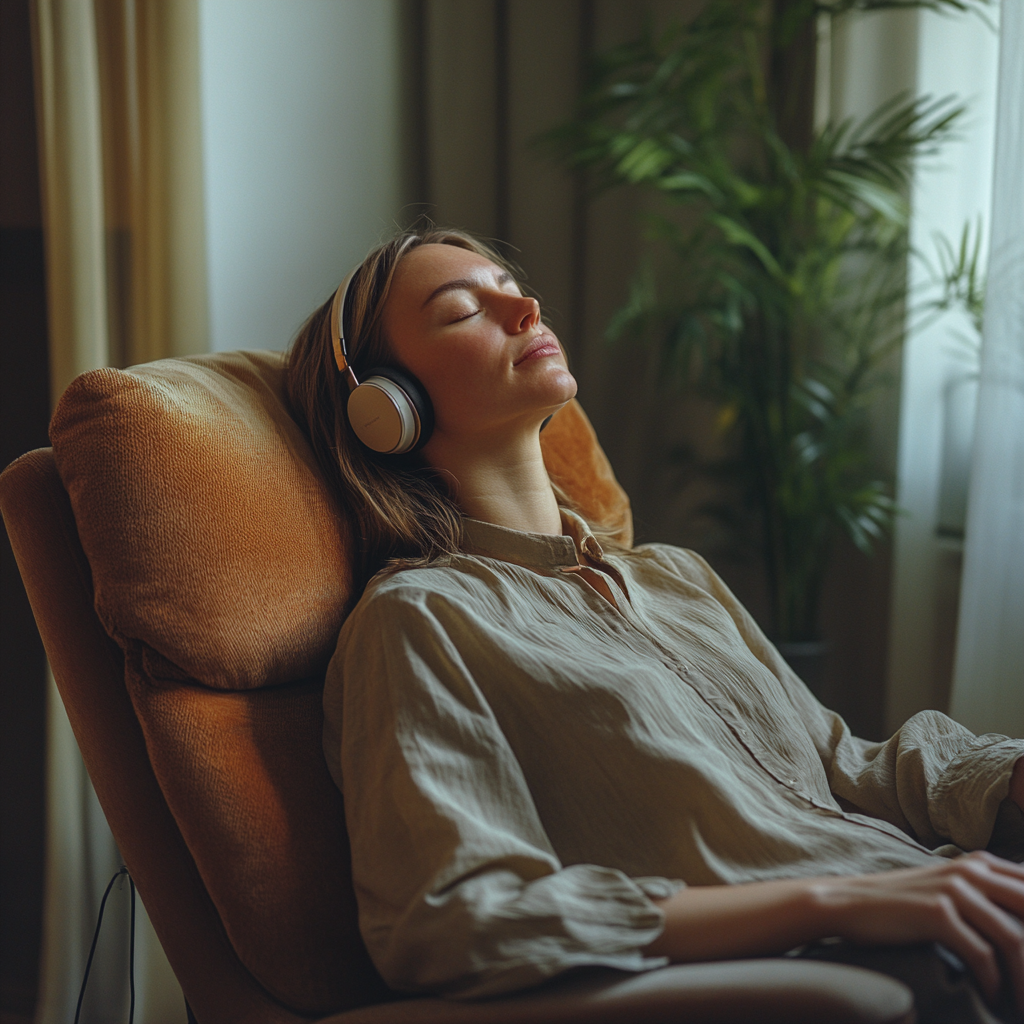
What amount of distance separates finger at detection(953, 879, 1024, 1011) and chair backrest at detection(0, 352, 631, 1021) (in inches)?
20.1

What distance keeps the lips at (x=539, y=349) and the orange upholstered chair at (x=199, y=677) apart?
0.33 meters

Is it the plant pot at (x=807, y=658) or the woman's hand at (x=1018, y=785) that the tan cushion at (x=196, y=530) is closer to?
the woman's hand at (x=1018, y=785)

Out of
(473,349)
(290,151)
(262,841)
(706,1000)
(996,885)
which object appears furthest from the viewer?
(290,151)

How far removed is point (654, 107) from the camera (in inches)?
82.0

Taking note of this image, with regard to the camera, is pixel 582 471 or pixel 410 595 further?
pixel 582 471

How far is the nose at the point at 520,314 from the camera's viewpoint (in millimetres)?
1132

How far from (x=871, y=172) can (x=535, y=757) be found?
150 cm

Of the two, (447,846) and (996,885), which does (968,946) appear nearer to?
(996,885)

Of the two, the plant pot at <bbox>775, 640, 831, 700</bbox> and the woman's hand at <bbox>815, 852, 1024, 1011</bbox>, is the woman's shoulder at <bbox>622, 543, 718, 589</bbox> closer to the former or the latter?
the woman's hand at <bbox>815, 852, 1024, 1011</bbox>

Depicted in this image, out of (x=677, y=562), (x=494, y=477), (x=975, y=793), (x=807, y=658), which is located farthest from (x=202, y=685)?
(x=807, y=658)

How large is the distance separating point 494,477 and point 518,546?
0.34 feet

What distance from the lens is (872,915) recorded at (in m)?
0.73

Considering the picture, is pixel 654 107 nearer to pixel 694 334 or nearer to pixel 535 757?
pixel 694 334

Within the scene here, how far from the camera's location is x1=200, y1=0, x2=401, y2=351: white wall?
178cm
